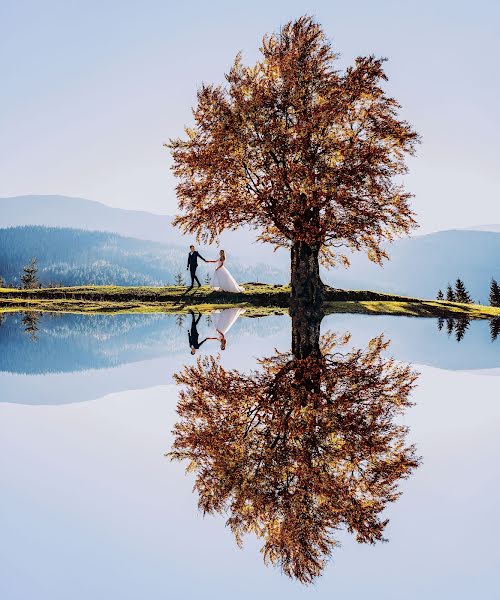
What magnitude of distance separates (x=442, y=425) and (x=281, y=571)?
4889mm

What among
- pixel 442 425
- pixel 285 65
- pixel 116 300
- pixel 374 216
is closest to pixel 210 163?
pixel 285 65

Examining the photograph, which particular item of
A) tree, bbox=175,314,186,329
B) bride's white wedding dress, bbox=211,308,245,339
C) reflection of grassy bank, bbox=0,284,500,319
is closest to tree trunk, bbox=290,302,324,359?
reflection of grassy bank, bbox=0,284,500,319

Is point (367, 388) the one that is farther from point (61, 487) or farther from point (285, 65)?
point (285, 65)

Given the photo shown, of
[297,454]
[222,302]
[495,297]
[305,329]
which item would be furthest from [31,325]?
[495,297]

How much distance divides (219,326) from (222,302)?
13.4m

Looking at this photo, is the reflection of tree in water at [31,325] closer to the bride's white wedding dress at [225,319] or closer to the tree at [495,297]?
the bride's white wedding dress at [225,319]

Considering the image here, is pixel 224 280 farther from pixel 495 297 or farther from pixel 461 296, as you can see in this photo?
pixel 495 297

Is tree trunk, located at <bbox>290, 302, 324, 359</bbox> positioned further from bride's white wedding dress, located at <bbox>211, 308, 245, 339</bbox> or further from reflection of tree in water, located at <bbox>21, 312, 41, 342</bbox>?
reflection of tree in water, located at <bbox>21, 312, 41, 342</bbox>

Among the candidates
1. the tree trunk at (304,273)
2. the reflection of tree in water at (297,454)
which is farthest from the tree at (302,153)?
the reflection of tree in water at (297,454)

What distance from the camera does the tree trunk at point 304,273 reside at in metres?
30.9

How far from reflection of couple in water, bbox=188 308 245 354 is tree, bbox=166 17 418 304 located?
387 cm

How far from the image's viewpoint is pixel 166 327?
82.8 feet

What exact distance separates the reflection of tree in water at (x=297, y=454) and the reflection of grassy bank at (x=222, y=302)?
21468 mm

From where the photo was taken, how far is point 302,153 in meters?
28.0
